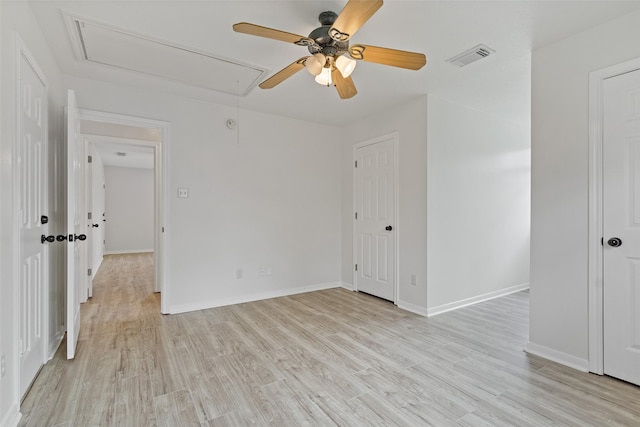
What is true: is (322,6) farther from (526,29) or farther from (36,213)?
(36,213)

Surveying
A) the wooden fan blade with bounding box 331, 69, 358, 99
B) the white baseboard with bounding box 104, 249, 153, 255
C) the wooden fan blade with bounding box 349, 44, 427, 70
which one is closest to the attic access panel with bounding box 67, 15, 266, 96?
the wooden fan blade with bounding box 331, 69, 358, 99

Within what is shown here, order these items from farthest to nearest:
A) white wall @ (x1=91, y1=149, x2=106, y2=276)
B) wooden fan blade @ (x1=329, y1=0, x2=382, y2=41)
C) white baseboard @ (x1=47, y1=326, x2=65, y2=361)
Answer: white wall @ (x1=91, y1=149, x2=106, y2=276)
white baseboard @ (x1=47, y1=326, x2=65, y2=361)
wooden fan blade @ (x1=329, y1=0, x2=382, y2=41)

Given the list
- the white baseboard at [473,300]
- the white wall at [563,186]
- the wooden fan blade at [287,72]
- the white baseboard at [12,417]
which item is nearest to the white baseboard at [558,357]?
the white wall at [563,186]

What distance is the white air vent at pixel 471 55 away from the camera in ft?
7.91

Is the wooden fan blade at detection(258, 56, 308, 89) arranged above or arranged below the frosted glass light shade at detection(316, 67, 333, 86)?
above

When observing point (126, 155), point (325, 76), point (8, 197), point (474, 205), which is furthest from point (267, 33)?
point (126, 155)

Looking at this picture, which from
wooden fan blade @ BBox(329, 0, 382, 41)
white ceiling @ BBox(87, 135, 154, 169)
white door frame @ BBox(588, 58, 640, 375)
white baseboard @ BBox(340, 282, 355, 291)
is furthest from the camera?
white ceiling @ BBox(87, 135, 154, 169)

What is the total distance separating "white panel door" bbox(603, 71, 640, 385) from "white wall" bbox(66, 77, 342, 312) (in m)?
3.08

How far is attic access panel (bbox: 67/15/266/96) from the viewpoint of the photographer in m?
2.24

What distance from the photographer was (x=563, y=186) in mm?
2352

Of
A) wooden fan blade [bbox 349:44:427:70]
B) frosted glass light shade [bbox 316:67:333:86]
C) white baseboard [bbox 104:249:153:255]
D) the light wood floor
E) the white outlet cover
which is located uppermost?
wooden fan blade [bbox 349:44:427:70]

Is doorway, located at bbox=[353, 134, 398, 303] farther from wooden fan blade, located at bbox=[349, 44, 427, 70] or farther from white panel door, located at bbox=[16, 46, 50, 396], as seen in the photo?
white panel door, located at bbox=[16, 46, 50, 396]

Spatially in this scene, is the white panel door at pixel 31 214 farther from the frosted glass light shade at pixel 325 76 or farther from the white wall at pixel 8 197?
the frosted glass light shade at pixel 325 76

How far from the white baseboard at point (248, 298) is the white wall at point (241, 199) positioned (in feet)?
0.04
